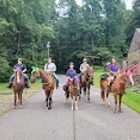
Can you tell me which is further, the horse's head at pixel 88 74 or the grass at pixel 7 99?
the horse's head at pixel 88 74

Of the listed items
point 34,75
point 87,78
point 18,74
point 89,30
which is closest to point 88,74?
point 87,78

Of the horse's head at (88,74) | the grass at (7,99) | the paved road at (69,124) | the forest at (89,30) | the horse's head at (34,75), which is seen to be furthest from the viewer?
the forest at (89,30)

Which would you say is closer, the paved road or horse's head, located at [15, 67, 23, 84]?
the paved road

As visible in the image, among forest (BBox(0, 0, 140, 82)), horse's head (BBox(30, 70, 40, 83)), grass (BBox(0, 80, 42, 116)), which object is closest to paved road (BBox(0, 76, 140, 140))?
grass (BBox(0, 80, 42, 116))

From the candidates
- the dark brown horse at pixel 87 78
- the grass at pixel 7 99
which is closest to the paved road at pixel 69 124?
the grass at pixel 7 99

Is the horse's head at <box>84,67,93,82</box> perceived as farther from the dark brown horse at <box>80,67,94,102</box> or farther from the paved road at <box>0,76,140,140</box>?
the paved road at <box>0,76,140,140</box>

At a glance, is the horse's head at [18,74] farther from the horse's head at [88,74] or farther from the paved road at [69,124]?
the horse's head at [88,74]

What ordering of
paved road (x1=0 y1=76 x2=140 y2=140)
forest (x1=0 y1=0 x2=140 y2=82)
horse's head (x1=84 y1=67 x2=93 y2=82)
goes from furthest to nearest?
1. forest (x1=0 y1=0 x2=140 y2=82)
2. horse's head (x1=84 y1=67 x2=93 y2=82)
3. paved road (x1=0 y1=76 x2=140 y2=140)

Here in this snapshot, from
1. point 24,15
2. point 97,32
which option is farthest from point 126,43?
point 24,15

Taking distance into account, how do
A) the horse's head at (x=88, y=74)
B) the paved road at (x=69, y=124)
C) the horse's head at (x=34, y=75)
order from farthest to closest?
the horse's head at (x=88, y=74), the horse's head at (x=34, y=75), the paved road at (x=69, y=124)

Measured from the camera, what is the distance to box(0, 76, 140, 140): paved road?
20.4 feet

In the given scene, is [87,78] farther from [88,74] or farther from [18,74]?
[18,74]

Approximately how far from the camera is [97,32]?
51594mm

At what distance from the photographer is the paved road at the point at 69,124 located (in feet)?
20.4
